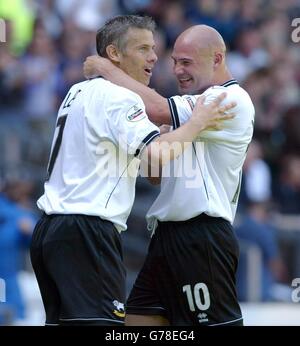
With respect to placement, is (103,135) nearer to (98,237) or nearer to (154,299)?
(98,237)

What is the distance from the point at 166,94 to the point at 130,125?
6.34 m

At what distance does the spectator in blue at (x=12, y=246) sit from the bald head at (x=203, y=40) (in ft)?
15.0

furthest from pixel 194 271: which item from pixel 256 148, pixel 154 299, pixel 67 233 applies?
pixel 256 148

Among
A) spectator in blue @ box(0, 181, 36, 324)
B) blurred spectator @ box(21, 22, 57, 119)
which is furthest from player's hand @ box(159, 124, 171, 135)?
blurred spectator @ box(21, 22, 57, 119)

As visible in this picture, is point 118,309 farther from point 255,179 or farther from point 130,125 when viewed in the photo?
point 255,179

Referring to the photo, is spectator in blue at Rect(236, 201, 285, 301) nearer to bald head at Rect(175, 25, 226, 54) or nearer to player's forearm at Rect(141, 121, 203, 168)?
bald head at Rect(175, 25, 226, 54)

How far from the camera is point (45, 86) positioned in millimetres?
13539

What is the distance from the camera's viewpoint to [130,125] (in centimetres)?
695

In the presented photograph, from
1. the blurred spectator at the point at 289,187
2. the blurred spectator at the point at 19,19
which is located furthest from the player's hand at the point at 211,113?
the blurred spectator at the point at 19,19

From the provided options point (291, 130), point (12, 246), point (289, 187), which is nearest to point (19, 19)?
point (291, 130)

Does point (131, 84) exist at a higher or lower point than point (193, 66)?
lower

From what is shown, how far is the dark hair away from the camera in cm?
727

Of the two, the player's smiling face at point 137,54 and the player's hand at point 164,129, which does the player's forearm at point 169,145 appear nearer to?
the player's smiling face at point 137,54

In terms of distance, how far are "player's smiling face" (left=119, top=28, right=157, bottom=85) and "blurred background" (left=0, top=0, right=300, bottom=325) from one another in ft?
14.6
